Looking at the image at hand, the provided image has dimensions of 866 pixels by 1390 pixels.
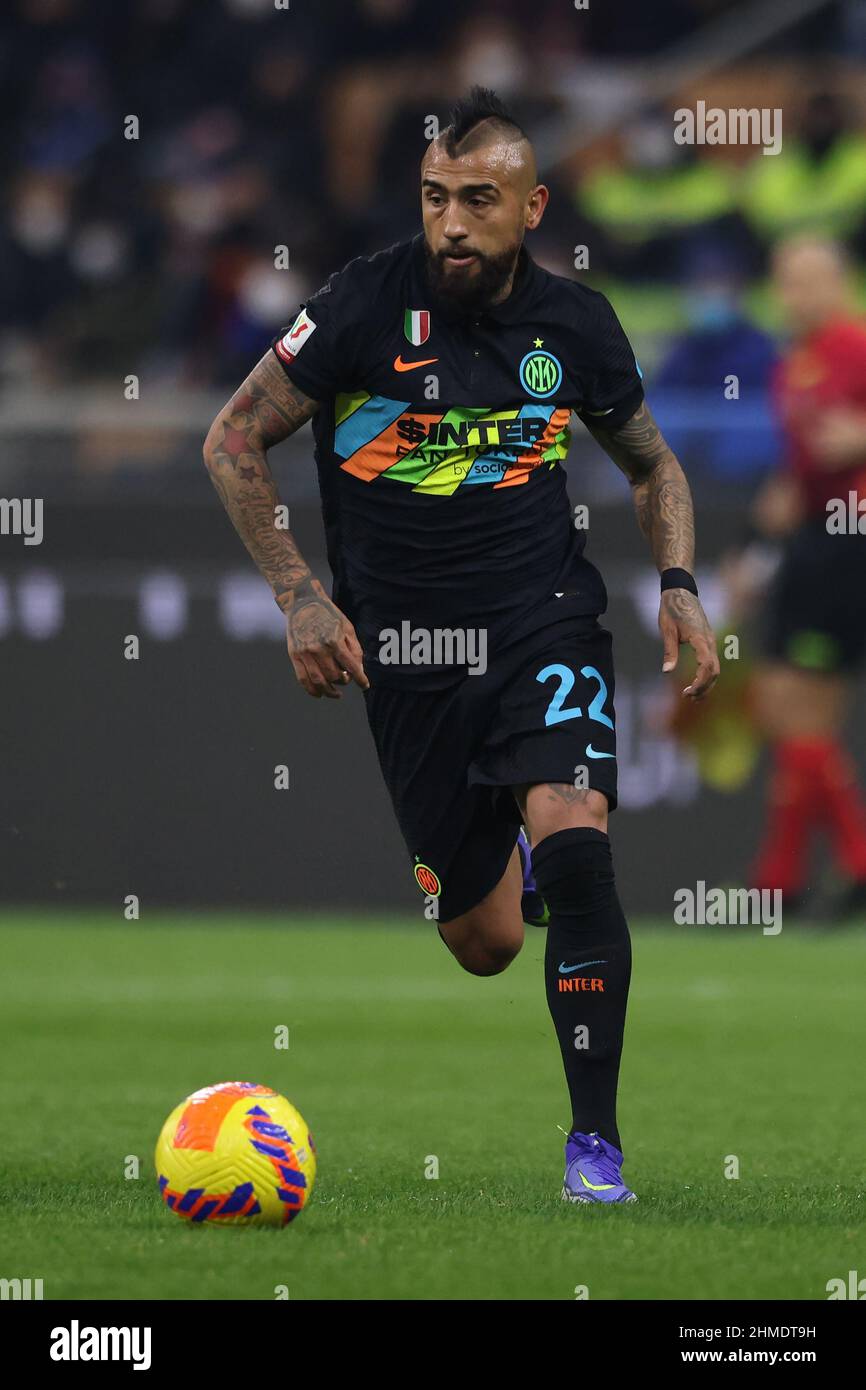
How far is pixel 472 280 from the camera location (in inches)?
207

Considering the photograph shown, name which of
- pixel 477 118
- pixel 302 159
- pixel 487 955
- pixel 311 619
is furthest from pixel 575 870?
pixel 302 159

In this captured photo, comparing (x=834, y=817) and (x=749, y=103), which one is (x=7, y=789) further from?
(x=749, y=103)

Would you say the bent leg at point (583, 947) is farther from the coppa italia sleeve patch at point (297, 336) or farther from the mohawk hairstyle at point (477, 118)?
the mohawk hairstyle at point (477, 118)

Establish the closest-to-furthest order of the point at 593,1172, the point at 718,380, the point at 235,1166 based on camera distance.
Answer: the point at 235,1166, the point at 593,1172, the point at 718,380

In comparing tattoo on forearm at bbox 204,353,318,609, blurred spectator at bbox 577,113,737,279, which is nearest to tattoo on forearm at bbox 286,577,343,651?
tattoo on forearm at bbox 204,353,318,609

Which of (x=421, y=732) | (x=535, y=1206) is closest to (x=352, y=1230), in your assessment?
(x=535, y=1206)

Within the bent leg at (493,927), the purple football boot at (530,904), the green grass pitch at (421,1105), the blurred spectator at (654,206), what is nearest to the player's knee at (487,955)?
the bent leg at (493,927)

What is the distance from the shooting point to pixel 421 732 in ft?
18.3

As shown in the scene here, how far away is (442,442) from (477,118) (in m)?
0.68

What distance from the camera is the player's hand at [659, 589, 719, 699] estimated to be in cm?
512

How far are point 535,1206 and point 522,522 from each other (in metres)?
1.48

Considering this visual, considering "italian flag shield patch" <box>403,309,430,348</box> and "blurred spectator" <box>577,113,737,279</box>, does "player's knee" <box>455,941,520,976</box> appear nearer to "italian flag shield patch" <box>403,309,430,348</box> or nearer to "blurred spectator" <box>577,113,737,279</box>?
"italian flag shield patch" <box>403,309,430,348</box>

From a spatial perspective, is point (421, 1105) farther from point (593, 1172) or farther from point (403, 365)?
point (403, 365)

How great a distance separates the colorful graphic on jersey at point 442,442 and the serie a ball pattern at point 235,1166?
4.85 ft
